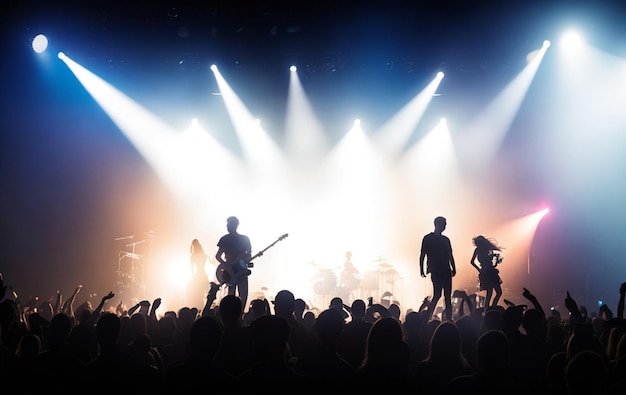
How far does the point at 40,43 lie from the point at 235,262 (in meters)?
11.0

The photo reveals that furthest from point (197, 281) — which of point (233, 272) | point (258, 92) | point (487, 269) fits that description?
point (258, 92)

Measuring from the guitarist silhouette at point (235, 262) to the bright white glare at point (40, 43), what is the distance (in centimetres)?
1015

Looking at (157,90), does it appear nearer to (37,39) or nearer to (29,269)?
(37,39)

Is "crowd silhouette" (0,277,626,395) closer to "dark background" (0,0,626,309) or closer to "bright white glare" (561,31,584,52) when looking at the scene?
"dark background" (0,0,626,309)

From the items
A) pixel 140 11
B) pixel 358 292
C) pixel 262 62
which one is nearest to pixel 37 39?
pixel 140 11

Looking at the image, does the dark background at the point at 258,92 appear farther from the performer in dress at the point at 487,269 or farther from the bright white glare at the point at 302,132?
the performer in dress at the point at 487,269

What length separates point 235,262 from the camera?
1205cm

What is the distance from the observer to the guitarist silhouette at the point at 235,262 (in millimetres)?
12031

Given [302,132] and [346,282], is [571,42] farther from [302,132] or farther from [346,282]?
[346,282]

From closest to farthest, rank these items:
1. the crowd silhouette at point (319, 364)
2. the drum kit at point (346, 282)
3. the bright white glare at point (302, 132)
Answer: the crowd silhouette at point (319, 364)
the drum kit at point (346, 282)
the bright white glare at point (302, 132)

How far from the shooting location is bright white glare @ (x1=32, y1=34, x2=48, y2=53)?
18.6 metres

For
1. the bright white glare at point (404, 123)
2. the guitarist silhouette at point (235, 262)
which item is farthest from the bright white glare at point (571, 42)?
the guitarist silhouette at point (235, 262)

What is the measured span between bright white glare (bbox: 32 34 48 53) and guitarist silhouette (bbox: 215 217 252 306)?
10146 millimetres

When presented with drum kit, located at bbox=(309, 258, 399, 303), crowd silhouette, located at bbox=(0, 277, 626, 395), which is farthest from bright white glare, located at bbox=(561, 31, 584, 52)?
crowd silhouette, located at bbox=(0, 277, 626, 395)
